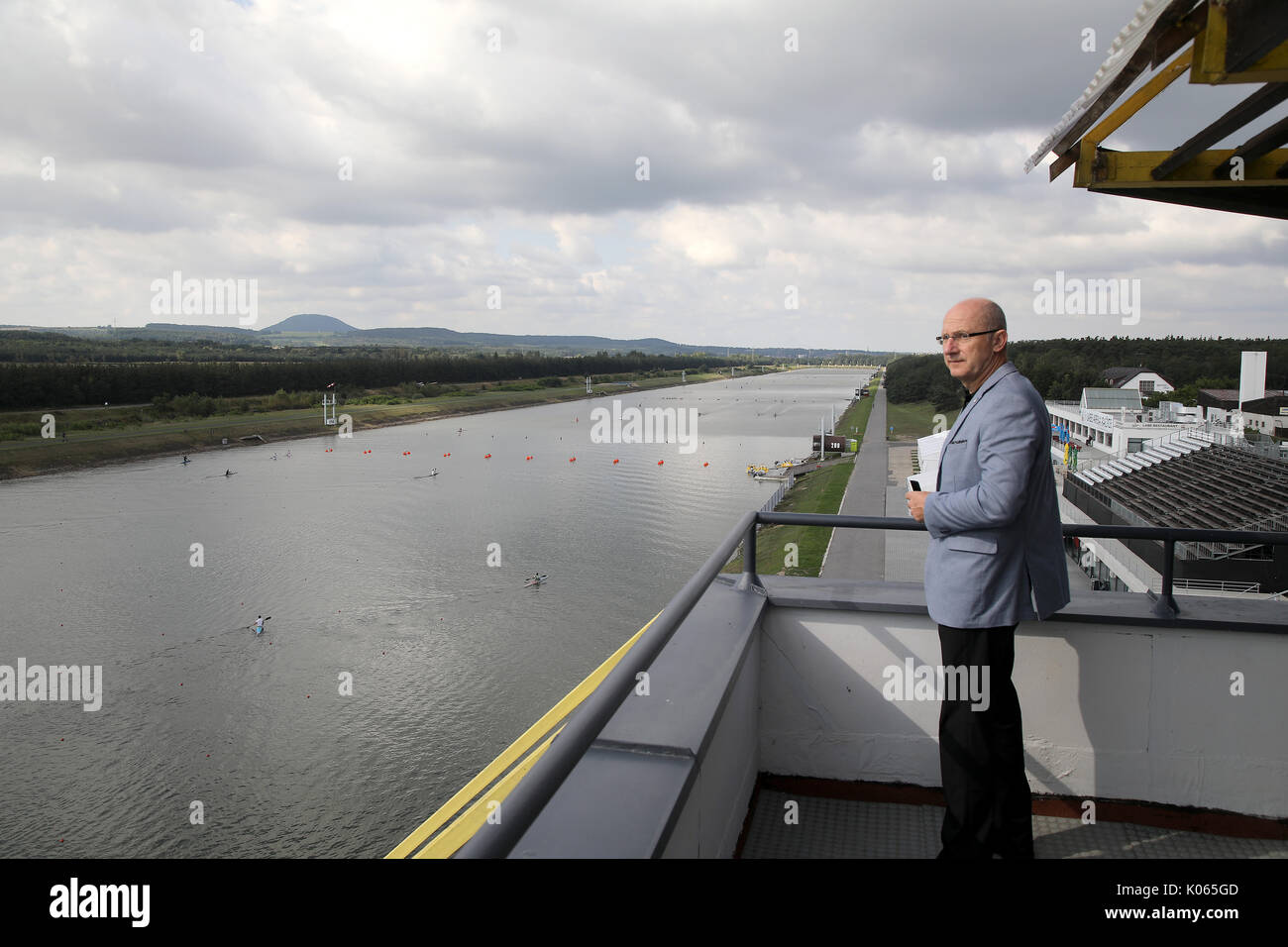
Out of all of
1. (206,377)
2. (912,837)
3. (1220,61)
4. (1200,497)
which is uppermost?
(206,377)

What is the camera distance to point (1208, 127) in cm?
256

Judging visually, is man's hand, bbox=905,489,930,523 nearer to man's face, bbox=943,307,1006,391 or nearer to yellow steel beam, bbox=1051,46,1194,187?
man's face, bbox=943,307,1006,391

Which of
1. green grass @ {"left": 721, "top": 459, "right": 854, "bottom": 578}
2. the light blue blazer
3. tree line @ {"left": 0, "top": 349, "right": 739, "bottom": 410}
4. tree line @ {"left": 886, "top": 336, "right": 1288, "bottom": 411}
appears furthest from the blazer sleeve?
tree line @ {"left": 0, "top": 349, "right": 739, "bottom": 410}

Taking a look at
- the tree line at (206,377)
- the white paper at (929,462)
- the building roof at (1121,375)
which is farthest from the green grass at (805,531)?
the tree line at (206,377)

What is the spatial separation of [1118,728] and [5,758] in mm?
19827

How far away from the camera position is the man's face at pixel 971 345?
2137mm

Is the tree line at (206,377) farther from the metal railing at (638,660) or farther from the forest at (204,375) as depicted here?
the metal railing at (638,660)

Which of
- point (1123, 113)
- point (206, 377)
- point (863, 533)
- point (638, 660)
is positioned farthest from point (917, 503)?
point (206, 377)

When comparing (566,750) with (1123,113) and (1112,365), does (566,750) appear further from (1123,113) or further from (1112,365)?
(1112,365)

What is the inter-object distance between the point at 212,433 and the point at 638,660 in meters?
68.4

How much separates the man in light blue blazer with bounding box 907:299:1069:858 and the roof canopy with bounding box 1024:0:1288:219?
2.51 feet

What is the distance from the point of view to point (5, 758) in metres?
16.1
